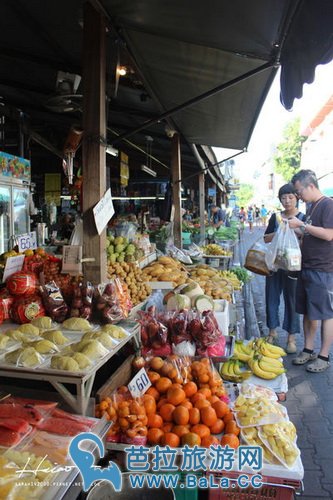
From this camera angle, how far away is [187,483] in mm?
2141

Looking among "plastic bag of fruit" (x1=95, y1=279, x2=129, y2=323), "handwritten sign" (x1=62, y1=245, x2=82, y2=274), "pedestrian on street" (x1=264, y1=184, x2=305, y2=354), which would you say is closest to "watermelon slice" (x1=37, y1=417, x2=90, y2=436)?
"plastic bag of fruit" (x1=95, y1=279, x2=129, y2=323)

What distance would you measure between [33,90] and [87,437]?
6.16 m

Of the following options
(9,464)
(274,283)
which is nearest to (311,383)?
(274,283)

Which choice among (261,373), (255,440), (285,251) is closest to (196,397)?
(255,440)

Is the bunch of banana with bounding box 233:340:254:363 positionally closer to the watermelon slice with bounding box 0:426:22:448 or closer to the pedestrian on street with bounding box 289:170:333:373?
the pedestrian on street with bounding box 289:170:333:373

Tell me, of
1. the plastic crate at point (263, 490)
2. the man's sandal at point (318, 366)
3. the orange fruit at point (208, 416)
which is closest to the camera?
the plastic crate at point (263, 490)

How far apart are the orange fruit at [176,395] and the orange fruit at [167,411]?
40mm

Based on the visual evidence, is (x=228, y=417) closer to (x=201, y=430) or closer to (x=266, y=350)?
(x=201, y=430)

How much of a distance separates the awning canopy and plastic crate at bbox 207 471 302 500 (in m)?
2.63

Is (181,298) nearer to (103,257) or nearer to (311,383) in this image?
(103,257)

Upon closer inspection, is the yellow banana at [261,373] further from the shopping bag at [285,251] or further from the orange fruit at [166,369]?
the shopping bag at [285,251]

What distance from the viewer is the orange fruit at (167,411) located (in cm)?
249

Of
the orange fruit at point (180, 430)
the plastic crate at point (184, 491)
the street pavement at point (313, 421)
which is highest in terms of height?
the orange fruit at point (180, 430)

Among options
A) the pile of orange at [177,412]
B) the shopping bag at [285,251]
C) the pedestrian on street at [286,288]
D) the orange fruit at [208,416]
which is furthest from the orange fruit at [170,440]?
the pedestrian on street at [286,288]
